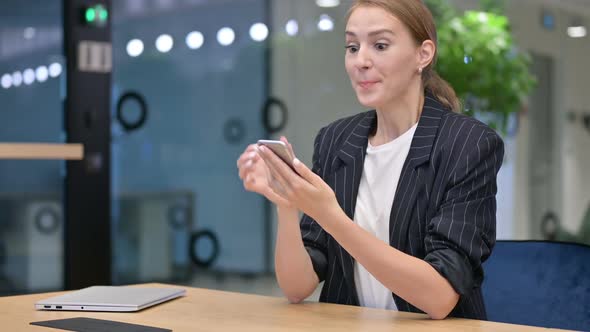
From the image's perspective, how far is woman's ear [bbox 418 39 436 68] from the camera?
1.94m

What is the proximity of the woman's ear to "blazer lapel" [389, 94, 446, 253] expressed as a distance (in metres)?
0.15

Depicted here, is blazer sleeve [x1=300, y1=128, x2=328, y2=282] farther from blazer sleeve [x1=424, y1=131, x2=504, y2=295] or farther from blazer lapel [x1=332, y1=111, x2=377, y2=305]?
blazer sleeve [x1=424, y1=131, x2=504, y2=295]

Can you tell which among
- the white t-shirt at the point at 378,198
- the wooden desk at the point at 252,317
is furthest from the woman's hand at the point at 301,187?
the white t-shirt at the point at 378,198

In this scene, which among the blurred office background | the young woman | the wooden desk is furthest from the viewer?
the blurred office background

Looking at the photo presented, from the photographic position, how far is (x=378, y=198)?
6.31 ft

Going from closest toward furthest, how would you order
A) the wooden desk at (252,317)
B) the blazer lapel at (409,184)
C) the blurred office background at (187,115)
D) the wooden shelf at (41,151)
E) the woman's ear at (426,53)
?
the wooden desk at (252,317) < the blazer lapel at (409,184) < the woman's ear at (426,53) < the wooden shelf at (41,151) < the blurred office background at (187,115)

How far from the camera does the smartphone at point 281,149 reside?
5.00 ft

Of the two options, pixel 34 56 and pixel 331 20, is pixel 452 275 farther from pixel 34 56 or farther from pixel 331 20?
pixel 331 20

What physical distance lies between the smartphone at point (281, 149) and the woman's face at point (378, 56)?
379 mm

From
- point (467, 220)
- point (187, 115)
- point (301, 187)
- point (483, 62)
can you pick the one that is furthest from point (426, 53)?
point (483, 62)

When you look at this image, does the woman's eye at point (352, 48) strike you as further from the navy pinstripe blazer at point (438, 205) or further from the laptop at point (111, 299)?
the laptop at point (111, 299)

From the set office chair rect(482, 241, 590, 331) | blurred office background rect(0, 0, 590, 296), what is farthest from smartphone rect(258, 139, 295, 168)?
blurred office background rect(0, 0, 590, 296)

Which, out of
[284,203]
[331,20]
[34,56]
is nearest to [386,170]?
[284,203]

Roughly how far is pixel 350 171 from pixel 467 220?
1.11ft
